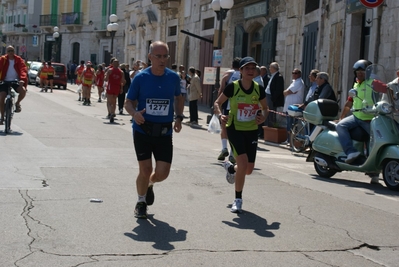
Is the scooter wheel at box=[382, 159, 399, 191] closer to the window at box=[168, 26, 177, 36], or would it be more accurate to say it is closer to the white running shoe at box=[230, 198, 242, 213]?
the white running shoe at box=[230, 198, 242, 213]

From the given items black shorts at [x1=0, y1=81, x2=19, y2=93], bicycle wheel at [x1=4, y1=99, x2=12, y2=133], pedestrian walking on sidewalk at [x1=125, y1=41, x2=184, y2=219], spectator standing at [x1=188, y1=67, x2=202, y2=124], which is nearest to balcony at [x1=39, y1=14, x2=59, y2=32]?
spectator standing at [x1=188, y1=67, x2=202, y2=124]

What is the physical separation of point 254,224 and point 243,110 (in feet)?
4.48

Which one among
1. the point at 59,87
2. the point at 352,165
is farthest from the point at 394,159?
the point at 59,87

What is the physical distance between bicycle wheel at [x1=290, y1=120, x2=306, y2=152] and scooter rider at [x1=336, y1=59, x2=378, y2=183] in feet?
12.1

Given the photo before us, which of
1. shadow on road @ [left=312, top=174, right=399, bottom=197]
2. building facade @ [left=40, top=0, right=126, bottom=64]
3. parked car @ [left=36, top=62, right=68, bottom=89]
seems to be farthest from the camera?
building facade @ [left=40, top=0, right=126, bottom=64]

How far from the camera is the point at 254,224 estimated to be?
7.14 meters

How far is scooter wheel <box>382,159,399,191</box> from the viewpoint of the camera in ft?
32.6

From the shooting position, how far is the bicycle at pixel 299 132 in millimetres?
14555

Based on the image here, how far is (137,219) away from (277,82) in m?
10.9

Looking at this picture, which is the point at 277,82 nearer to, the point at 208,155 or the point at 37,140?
A: the point at 208,155

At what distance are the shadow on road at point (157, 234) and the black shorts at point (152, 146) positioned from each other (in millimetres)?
620

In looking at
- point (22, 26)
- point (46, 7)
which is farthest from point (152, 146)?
point (22, 26)

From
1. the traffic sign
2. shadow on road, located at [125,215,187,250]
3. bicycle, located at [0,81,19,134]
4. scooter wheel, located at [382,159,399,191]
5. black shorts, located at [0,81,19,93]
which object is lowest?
shadow on road, located at [125,215,187,250]

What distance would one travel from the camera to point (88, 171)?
10.2 meters
